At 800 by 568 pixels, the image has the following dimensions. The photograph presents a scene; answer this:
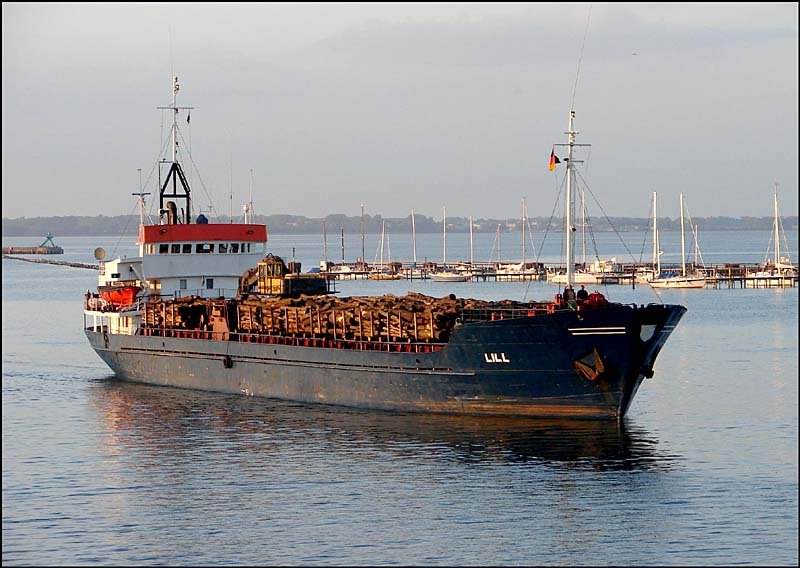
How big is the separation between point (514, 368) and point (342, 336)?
720 cm

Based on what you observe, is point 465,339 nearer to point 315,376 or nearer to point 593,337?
point 593,337

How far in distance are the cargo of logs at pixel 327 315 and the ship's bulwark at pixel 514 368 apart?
3.00 ft

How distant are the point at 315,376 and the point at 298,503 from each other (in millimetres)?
Answer: 13234

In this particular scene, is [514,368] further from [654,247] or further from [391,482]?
[654,247]

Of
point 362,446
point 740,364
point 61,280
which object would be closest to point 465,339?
point 362,446

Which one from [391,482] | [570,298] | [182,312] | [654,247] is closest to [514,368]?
[570,298]

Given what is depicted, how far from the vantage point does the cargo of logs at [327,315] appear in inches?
1575

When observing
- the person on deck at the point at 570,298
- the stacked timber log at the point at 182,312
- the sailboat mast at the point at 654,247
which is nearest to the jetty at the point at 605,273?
the sailboat mast at the point at 654,247

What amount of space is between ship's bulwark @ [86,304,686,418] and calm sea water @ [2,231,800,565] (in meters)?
0.62

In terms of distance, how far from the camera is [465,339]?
124 feet

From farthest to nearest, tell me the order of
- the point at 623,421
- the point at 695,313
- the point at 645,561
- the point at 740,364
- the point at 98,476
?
the point at 695,313 → the point at 740,364 → the point at 623,421 → the point at 98,476 → the point at 645,561

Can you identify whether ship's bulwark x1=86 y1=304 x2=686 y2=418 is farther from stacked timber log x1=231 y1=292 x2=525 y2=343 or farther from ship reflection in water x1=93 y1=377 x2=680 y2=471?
stacked timber log x1=231 y1=292 x2=525 y2=343

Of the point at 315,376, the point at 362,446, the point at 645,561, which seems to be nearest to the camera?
the point at 645,561

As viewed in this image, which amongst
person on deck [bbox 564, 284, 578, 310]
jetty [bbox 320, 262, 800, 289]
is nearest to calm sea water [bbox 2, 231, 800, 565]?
person on deck [bbox 564, 284, 578, 310]
